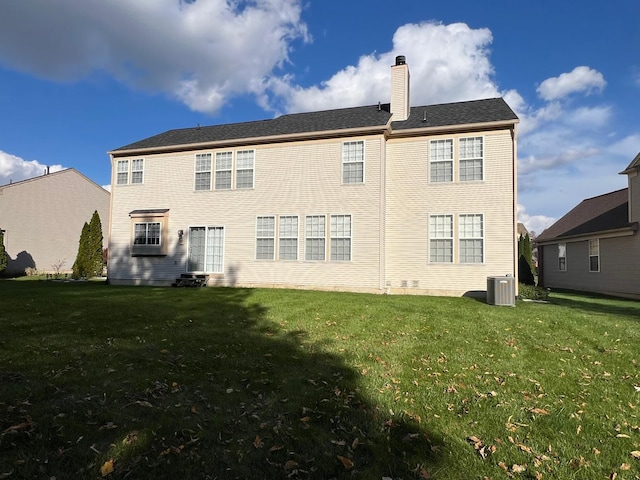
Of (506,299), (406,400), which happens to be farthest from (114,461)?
(506,299)

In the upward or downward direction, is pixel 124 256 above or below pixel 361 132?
below

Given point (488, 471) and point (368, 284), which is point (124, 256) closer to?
point (368, 284)

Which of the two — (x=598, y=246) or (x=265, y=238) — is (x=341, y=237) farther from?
(x=598, y=246)

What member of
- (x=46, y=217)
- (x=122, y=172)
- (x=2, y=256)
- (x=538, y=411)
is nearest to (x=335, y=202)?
(x=122, y=172)

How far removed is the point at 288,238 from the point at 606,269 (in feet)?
48.9

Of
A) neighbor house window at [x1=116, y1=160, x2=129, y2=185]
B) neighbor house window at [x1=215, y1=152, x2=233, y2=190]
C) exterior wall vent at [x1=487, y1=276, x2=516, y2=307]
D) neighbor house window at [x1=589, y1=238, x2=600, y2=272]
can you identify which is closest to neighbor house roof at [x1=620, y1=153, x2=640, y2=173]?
neighbor house window at [x1=589, y1=238, x2=600, y2=272]

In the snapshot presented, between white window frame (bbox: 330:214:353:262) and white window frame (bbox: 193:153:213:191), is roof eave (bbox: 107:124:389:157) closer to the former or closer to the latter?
white window frame (bbox: 193:153:213:191)

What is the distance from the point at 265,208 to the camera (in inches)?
615

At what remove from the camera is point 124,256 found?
1739 centimetres

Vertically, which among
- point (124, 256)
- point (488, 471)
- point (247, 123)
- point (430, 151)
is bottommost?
point (488, 471)

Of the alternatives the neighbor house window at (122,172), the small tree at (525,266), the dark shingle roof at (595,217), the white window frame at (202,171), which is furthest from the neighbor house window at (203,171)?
the dark shingle roof at (595,217)

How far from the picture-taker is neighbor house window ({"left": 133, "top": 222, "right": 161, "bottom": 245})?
1689 centimetres

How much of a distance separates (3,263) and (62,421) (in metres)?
24.8

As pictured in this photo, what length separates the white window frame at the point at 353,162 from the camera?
14.6 metres
